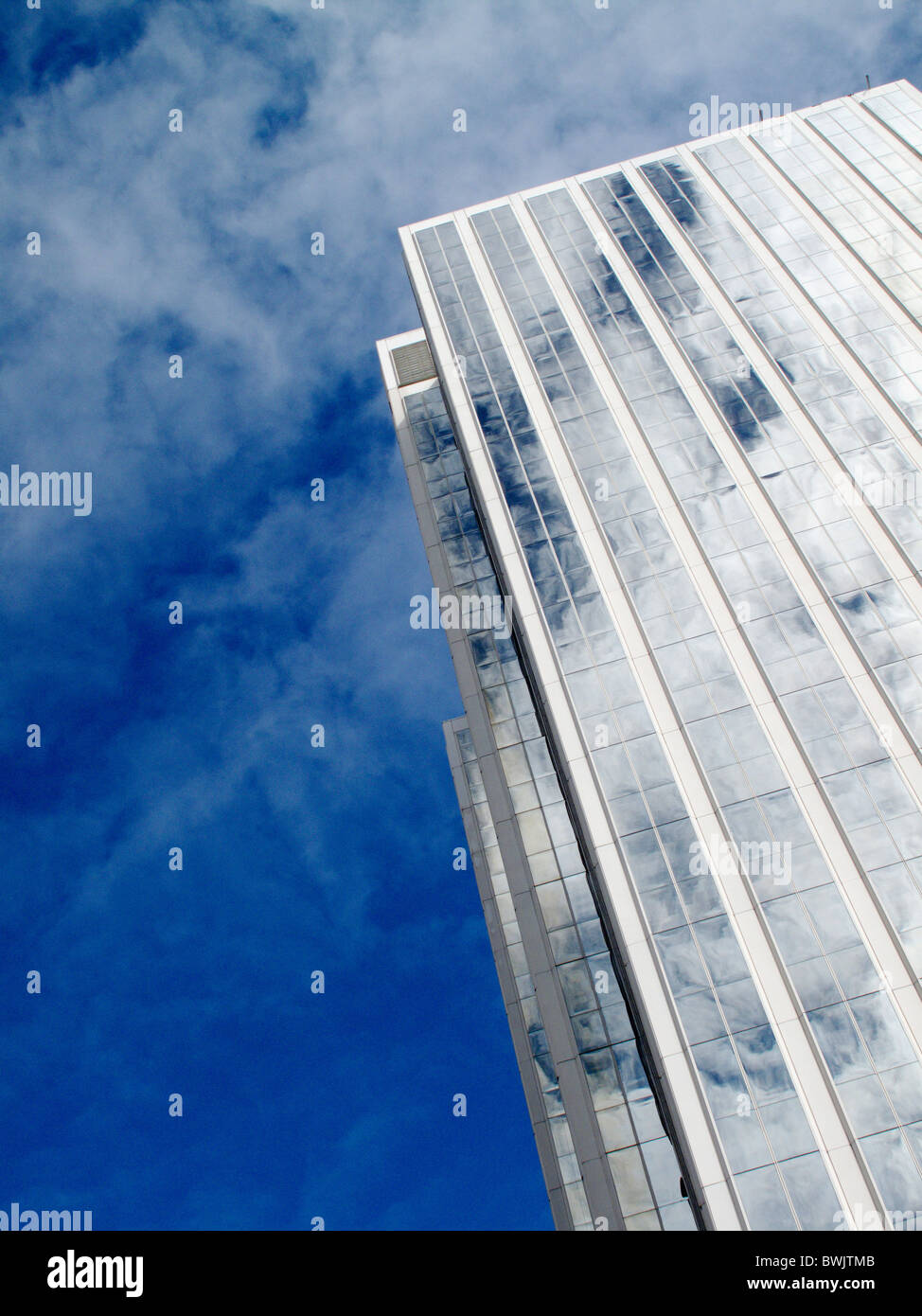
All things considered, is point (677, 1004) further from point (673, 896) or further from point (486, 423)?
point (486, 423)

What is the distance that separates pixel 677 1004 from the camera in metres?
36.2

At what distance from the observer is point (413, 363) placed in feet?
259

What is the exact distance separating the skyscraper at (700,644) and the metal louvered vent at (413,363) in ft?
6.23

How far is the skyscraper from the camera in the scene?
34875mm

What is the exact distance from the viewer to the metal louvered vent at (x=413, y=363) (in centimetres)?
7781

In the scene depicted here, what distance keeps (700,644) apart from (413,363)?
148 feet

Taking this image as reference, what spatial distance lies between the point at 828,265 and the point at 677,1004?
52.2 m

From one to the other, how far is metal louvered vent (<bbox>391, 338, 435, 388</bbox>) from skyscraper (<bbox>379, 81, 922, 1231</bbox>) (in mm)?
1898
